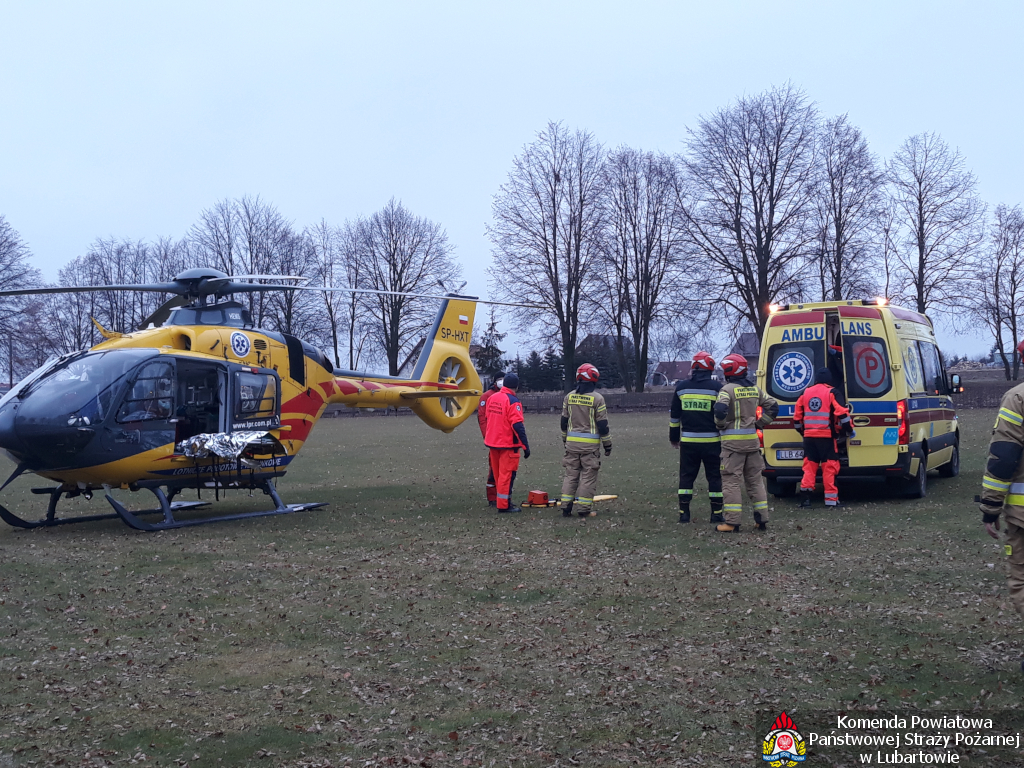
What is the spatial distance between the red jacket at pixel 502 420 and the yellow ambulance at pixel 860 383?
12.1 ft

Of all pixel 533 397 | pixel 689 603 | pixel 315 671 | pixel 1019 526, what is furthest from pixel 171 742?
pixel 533 397

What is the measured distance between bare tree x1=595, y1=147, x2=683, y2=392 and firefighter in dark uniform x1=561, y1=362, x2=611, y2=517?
131 ft

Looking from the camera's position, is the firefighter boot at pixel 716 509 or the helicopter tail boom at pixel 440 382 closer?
the firefighter boot at pixel 716 509

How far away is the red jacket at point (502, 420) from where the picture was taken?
41.2 feet

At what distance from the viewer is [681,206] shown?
43656 mm

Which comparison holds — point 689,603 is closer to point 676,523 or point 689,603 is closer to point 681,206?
point 676,523

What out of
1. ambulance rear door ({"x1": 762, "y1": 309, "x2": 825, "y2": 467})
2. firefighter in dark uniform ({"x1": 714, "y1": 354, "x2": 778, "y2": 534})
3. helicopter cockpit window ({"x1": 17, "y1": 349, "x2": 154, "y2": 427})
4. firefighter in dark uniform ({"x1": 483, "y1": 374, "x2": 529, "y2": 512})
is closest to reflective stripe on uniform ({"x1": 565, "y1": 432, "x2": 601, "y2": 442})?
firefighter in dark uniform ({"x1": 483, "y1": 374, "x2": 529, "y2": 512})

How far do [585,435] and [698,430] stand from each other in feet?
5.36

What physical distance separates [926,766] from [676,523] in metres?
7.04

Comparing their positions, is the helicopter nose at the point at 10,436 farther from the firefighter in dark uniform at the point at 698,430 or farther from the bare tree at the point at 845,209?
the bare tree at the point at 845,209

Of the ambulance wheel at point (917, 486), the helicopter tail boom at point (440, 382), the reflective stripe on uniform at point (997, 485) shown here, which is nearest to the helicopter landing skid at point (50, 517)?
the helicopter tail boom at point (440, 382)

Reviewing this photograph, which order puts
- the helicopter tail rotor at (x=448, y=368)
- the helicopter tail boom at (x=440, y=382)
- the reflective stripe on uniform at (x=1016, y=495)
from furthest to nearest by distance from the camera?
the helicopter tail rotor at (x=448, y=368) < the helicopter tail boom at (x=440, y=382) < the reflective stripe on uniform at (x=1016, y=495)

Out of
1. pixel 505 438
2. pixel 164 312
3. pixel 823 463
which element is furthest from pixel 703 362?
pixel 164 312

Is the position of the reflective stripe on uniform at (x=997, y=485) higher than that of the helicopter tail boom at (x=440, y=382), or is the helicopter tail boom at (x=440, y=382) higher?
the helicopter tail boom at (x=440, y=382)
